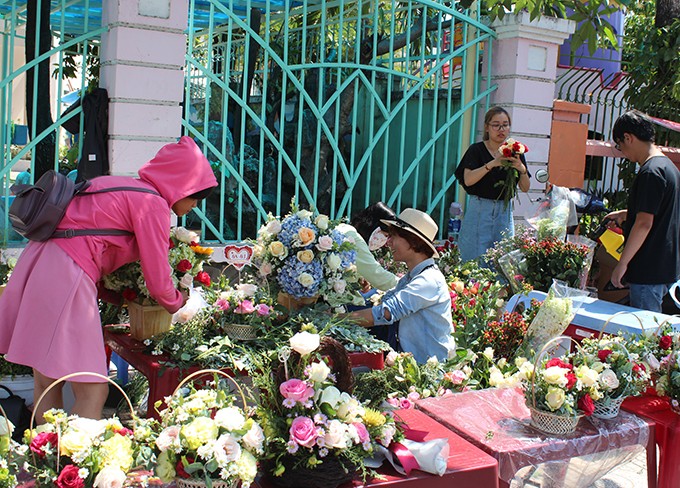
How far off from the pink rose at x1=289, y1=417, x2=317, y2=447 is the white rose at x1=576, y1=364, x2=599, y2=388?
45.9 inches

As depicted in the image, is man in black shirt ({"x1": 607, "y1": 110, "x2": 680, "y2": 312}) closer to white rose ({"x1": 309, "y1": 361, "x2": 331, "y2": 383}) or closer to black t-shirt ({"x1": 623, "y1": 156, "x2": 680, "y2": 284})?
black t-shirt ({"x1": 623, "y1": 156, "x2": 680, "y2": 284})

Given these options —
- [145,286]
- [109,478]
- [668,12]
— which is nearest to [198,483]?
[109,478]

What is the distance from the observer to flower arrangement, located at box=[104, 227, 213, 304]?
11.3 feet

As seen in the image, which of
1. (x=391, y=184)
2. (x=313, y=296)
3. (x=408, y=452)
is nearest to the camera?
(x=408, y=452)

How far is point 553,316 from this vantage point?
3809 mm

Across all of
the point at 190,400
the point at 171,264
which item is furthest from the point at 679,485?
the point at 171,264

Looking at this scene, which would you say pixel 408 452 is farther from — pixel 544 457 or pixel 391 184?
pixel 391 184

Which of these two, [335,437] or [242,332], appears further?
[242,332]

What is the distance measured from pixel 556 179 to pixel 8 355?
533cm

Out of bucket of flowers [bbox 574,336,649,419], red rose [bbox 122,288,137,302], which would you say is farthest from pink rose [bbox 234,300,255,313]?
bucket of flowers [bbox 574,336,649,419]

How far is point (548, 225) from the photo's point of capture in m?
5.11

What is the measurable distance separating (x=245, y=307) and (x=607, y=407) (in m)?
1.57

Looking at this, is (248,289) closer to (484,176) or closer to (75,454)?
(75,454)

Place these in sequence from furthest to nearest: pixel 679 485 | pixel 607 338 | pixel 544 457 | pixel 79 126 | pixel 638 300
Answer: pixel 79 126 → pixel 638 300 → pixel 607 338 → pixel 679 485 → pixel 544 457
